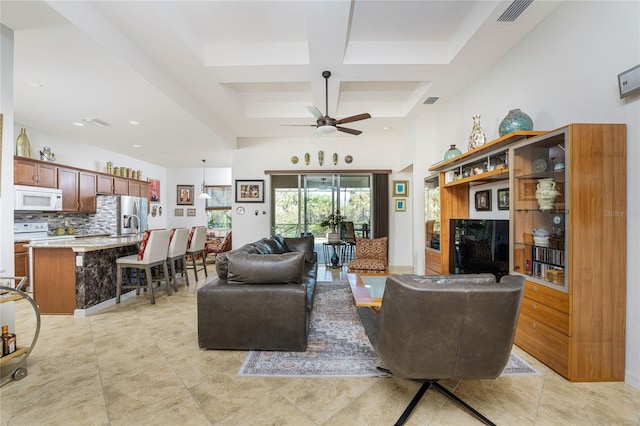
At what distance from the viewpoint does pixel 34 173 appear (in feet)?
16.0

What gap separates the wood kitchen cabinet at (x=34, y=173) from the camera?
4.62m

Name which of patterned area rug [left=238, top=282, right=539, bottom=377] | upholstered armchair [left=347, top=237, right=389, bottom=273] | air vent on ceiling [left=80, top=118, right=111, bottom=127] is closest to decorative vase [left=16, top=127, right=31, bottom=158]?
air vent on ceiling [left=80, top=118, right=111, bottom=127]

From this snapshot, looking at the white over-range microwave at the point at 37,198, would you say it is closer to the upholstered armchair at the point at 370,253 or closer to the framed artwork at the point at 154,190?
the framed artwork at the point at 154,190

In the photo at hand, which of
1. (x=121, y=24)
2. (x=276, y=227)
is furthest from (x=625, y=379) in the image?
(x=276, y=227)

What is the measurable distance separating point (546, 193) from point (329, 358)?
2.23 m

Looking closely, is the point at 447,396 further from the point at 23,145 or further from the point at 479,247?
the point at 23,145

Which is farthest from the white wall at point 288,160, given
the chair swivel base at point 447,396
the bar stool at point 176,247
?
the chair swivel base at point 447,396

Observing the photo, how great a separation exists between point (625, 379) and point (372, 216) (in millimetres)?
4989

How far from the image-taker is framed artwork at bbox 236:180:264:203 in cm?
679

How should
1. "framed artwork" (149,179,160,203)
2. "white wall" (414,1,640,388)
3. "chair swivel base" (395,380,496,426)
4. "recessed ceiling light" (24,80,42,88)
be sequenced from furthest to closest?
"framed artwork" (149,179,160,203) → "recessed ceiling light" (24,80,42,88) → "white wall" (414,1,640,388) → "chair swivel base" (395,380,496,426)

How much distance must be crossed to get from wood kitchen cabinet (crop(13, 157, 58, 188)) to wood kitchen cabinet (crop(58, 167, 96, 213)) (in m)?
0.15

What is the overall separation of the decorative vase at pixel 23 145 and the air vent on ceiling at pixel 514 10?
6.89 meters

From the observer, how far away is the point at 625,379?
200 cm

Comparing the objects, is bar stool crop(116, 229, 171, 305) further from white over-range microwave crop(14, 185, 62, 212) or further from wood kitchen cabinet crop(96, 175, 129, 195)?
wood kitchen cabinet crop(96, 175, 129, 195)
